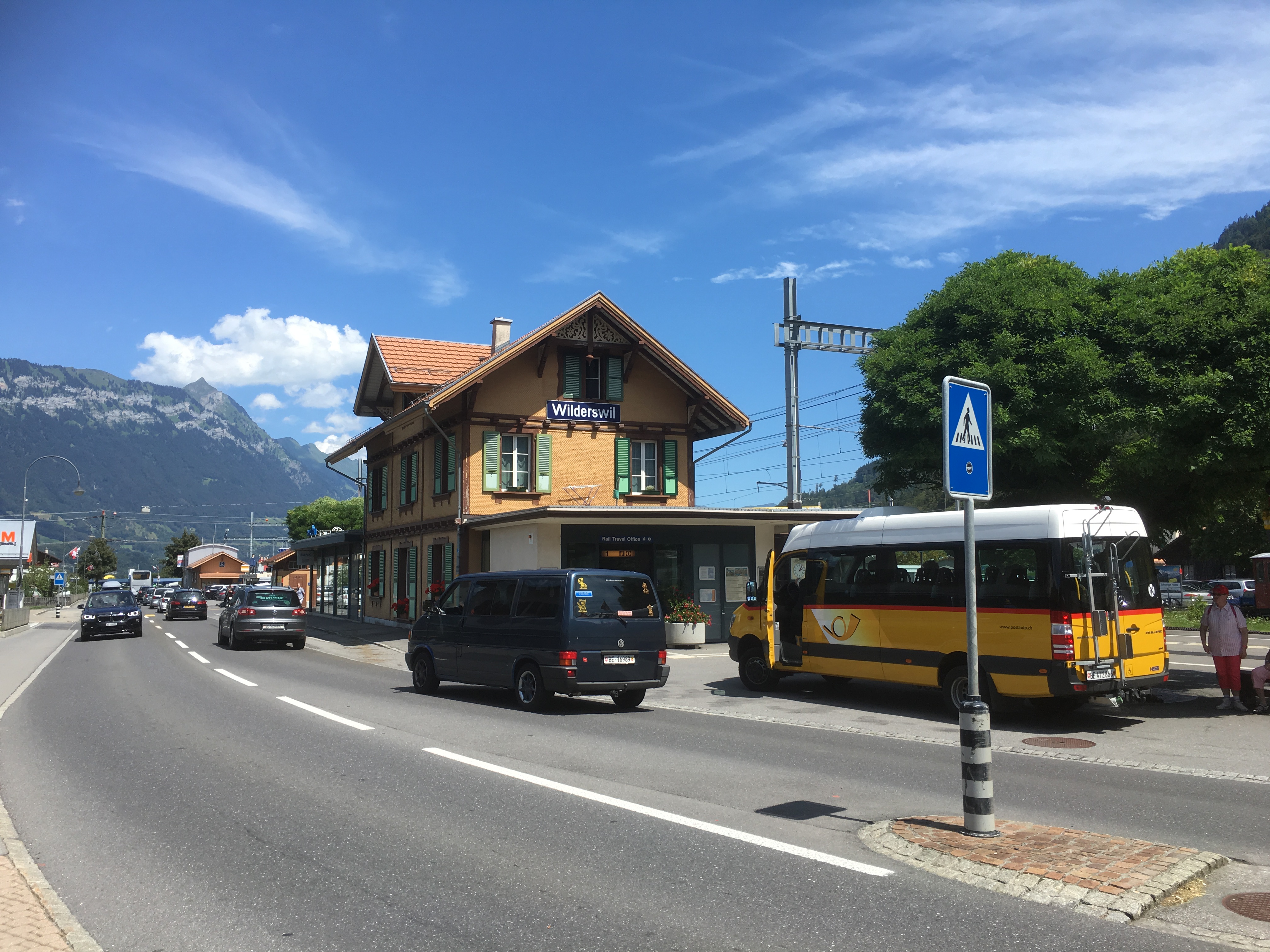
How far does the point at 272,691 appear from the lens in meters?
16.4

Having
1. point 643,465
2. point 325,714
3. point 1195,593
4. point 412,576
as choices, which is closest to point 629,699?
point 325,714

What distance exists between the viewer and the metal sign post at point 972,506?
20.8ft

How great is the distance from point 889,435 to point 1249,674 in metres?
6.57

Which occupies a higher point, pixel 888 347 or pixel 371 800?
pixel 888 347

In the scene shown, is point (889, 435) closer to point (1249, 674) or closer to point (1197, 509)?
point (1197, 509)

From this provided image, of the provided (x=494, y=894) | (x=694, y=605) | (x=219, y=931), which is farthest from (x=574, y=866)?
(x=694, y=605)

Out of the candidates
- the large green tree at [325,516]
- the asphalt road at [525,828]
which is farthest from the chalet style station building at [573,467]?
the large green tree at [325,516]

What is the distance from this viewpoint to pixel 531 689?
1376 centimetres

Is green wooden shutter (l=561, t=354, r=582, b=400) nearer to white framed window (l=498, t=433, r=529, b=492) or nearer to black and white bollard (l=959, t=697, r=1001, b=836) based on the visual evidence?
white framed window (l=498, t=433, r=529, b=492)

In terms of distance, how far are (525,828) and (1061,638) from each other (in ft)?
24.8

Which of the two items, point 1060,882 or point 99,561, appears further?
point 99,561

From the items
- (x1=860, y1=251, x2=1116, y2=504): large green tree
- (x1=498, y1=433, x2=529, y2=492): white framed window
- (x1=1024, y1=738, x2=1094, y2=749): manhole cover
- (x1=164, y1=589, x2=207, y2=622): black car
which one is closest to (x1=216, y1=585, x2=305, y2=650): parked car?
(x1=498, y1=433, x2=529, y2=492): white framed window

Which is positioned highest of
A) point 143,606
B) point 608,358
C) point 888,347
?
point 608,358

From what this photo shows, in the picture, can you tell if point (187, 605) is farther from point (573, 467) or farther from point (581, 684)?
point (581, 684)
